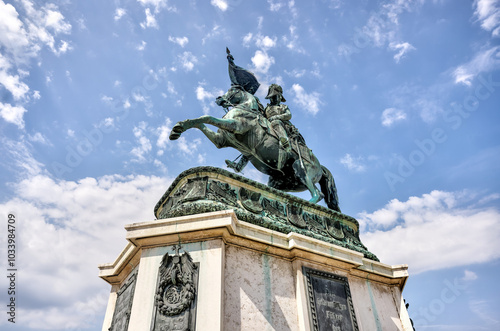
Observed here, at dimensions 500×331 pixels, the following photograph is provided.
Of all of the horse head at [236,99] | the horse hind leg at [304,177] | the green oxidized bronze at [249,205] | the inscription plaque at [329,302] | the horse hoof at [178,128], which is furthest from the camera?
the horse head at [236,99]

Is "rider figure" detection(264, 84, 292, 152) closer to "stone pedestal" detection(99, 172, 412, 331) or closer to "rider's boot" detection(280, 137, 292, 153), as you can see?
"rider's boot" detection(280, 137, 292, 153)

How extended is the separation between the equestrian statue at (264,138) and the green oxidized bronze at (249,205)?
1.04 metres

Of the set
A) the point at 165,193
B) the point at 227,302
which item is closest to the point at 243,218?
the point at 227,302

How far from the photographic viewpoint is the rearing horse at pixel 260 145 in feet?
26.0

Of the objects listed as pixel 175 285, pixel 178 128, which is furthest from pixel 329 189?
pixel 175 285

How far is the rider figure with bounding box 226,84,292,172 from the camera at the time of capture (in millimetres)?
8656

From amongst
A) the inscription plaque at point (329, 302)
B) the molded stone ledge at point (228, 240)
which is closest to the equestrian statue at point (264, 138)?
the molded stone ledge at point (228, 240)

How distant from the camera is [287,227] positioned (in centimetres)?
638

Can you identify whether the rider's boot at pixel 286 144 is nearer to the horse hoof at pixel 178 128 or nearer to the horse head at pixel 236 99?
the horse head at pixel 236 99

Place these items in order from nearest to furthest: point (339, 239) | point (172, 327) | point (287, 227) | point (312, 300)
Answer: point (172, 327)
point (312, 300)
point (287, 227)
point (339, 239)

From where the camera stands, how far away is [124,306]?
5559 mm

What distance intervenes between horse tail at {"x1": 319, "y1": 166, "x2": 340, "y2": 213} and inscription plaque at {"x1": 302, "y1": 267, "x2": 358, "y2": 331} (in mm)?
3420

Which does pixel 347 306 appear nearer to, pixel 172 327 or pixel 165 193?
pixel 172 327

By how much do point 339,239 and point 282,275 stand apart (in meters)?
2.15
